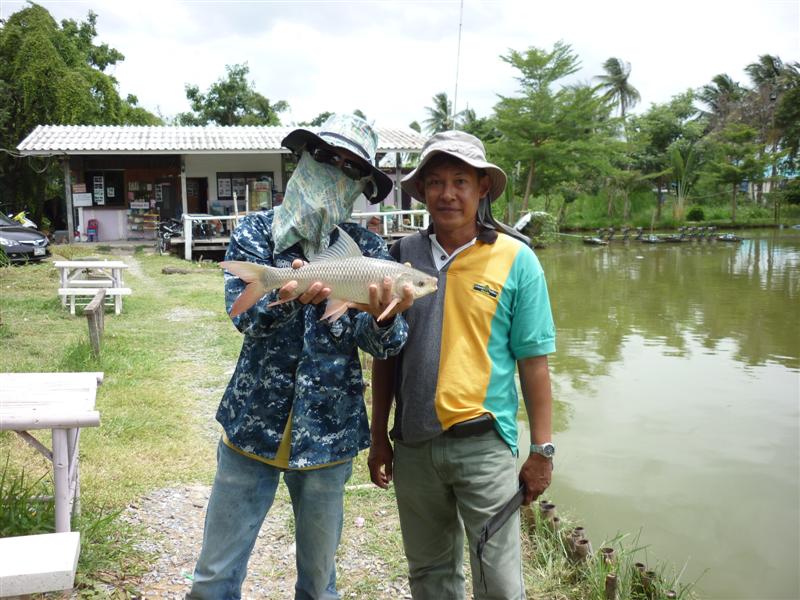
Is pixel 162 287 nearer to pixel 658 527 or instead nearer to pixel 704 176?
pixel 658 527

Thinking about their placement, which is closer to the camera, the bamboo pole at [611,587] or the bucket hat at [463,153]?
the bucket hat at [463,153]

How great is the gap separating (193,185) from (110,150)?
3.24m

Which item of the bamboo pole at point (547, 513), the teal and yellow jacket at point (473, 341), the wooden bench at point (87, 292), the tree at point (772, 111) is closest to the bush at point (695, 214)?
the tree at point (772, 111)

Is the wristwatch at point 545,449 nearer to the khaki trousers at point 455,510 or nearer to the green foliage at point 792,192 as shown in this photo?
the khaki trousers at point 455,510

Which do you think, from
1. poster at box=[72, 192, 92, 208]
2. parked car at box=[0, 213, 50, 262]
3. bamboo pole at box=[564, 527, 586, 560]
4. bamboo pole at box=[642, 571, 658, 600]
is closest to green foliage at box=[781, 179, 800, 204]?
poster at box=[72, 192, 92, 208]

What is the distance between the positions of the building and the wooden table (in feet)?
55.9

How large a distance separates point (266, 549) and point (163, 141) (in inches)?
735

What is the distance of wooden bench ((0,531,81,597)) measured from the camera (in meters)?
2.03

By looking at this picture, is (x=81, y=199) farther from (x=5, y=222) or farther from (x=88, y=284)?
(x=88, y=284)

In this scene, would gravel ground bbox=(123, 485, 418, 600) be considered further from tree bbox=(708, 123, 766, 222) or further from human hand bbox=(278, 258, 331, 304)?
tree bbox=(708, 123, 766, 222)

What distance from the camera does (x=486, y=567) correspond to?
225cm

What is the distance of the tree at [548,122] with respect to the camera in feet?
107

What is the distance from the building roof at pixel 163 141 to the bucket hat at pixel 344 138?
16211 mm

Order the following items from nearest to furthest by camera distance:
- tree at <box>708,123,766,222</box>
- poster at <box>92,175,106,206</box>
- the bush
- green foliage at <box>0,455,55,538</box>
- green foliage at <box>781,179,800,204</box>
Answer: green foliage at <box>0,455,55,538</box> < poster at <box>92,175,106,206</box> < tree at <box>708,123,766,222</box> < green foliage at <box>781,179,800,204</box> < the bush
